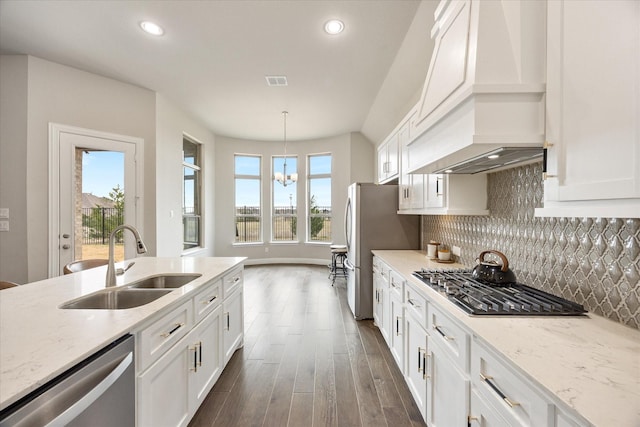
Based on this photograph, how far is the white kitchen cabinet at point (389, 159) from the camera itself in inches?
135

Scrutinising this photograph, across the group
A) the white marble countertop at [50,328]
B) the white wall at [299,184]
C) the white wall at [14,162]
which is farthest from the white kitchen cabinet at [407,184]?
the white wall at [14,162]

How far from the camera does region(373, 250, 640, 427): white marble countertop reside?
69cm

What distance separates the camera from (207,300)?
6.31 feet

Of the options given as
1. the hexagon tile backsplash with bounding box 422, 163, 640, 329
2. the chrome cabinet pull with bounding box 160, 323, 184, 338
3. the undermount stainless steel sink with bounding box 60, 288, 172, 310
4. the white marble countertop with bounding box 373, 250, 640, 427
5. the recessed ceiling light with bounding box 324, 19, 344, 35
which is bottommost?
the chrome cabinet pull with bounding box 160, 323, 184, 338

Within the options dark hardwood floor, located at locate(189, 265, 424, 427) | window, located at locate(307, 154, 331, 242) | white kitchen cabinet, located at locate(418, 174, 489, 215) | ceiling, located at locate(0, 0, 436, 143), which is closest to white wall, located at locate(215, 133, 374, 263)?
window, located at locate(307, 154, 331, 242)

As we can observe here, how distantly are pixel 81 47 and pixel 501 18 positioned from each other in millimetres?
4013

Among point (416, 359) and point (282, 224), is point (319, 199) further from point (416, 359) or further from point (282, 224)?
point (416, 359)

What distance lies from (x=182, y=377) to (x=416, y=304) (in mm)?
1487

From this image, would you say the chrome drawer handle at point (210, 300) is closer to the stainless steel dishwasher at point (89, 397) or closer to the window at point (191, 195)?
the stainless steel dishwasher at point (89, 397)

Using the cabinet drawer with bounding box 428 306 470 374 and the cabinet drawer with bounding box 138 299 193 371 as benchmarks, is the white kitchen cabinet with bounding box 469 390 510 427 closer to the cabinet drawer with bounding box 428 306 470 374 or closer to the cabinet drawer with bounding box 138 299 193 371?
the cabinet drawer with bounding box 428 306 470 374

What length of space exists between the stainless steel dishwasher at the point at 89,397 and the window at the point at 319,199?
19.2ft

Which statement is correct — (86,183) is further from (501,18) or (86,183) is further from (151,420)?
(501,18)

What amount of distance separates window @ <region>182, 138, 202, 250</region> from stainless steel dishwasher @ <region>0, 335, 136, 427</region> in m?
4.60

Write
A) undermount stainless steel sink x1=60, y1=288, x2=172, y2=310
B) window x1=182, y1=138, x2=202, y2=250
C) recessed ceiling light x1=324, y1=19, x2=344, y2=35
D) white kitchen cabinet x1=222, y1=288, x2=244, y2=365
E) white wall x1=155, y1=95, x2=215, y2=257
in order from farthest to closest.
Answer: window x1=182, y1=138, x2=202, y2=250, white wall x1=155, y1=95, x2=215, y2=257, recessed ceiling light x1=324, y1=19, x2=344, y2=35, white kitchen cabinet x1=222, y1=288, x2=244, y2=365, undermount stainless steel sink x1=60, y1=288, x2=172, y2=310
